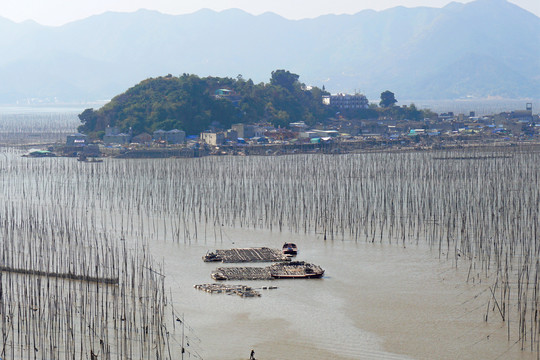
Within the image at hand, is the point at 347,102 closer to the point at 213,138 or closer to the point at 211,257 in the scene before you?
the point at 213,138

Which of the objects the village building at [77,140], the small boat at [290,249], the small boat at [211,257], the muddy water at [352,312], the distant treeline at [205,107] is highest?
the distant treeline at [205,107]

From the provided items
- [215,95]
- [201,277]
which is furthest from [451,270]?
[215,95]

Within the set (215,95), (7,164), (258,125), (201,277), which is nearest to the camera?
(201,277)

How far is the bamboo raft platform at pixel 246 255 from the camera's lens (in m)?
23.9

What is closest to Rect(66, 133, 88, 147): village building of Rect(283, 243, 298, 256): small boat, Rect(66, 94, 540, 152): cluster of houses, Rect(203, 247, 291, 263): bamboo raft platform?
Rect(66, 94, 540, 152): cluster of houses

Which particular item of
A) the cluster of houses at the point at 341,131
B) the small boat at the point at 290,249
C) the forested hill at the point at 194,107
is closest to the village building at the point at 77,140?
the cluster of houses at the point at 341,131

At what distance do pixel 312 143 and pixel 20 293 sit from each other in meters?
40.8

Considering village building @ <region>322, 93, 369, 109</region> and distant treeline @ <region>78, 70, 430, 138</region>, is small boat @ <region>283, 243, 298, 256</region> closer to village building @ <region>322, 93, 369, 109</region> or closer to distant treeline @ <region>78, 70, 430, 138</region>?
distant treeline @ <region>78, 70, 430, 138</region>

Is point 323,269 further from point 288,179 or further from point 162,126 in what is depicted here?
point 162,126

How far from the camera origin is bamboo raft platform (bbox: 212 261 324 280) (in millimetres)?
22172

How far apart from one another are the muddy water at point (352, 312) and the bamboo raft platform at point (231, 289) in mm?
187

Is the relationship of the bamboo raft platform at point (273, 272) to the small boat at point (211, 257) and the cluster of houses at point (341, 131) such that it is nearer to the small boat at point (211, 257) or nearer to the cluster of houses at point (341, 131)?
the small boat at point (211, 257)

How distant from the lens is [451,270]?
22828mm

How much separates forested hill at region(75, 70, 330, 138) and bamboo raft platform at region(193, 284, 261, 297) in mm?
41220
